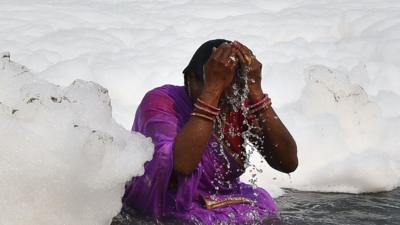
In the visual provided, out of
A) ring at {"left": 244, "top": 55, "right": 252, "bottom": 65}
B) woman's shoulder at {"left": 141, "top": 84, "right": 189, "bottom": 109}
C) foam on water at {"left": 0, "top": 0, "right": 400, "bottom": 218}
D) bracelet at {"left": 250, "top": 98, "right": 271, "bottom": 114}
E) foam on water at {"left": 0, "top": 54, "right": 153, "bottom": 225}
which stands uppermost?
foam on water at {"left": 0, "top": 0, "right": 400, "bottom": 218}

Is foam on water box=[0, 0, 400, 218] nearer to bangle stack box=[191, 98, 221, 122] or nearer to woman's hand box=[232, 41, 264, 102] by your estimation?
woman's hand box=[232, 41, 264, 102]

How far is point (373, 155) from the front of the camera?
15.6 ft

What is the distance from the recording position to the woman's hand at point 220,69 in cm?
306

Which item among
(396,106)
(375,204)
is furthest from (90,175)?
(396,106)

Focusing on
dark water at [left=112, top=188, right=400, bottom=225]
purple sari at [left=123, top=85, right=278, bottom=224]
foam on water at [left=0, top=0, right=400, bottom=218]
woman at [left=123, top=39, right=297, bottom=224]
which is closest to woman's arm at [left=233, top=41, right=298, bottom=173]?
woman at [left=123, top=39, right=297, bottom=224]

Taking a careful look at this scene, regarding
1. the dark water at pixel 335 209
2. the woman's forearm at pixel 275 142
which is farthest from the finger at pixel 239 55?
the dark water at pixel 335 209

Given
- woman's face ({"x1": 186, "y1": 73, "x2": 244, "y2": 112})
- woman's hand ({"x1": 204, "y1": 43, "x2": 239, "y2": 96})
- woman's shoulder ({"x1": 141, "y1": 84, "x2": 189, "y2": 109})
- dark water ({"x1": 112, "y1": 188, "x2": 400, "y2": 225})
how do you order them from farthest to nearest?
1. dark water ({"x1": 112, "y1": 188, "x2": 400, "y2": 225})
2. woman's shoulder ({"x1": 141, "y1": 84, "x2": 189, "y2": 109})
3. woman's face ({"x1": 186, "y1": 73, "x2": 244, "y2": 112})
4. woman's hand ({"x1": 204, "y1": 43, "x2": 239, "y2": 96})

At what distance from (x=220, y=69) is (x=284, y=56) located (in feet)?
10.9

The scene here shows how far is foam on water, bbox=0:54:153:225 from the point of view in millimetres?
2727

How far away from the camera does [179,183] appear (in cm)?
332

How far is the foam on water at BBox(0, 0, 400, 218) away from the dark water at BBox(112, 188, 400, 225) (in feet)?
0.53

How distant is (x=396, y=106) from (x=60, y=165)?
3532 millimetres

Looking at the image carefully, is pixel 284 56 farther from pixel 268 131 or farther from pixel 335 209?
pixel 268 131

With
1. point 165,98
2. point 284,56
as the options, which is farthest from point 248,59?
point 284,56
